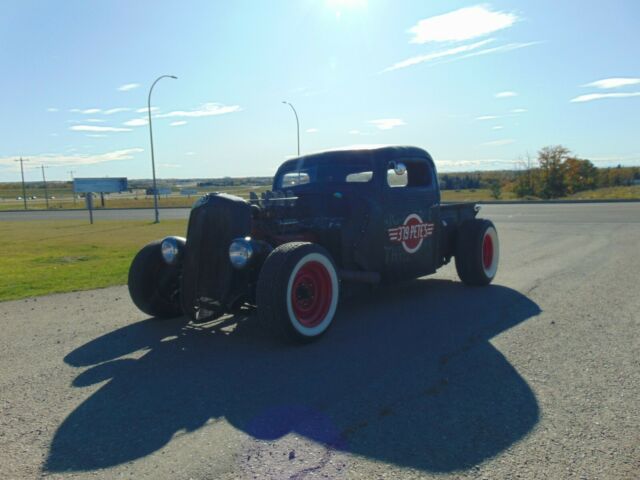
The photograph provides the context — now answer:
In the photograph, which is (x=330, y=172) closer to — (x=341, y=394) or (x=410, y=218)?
(x=410, y=218)

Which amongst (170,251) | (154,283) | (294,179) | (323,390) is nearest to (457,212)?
(294,179)

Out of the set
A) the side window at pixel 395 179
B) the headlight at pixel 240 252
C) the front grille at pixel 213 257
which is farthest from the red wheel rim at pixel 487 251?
the headlight at pixel 240 252

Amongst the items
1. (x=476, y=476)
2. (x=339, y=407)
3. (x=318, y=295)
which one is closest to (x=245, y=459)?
(x=339, y=407)

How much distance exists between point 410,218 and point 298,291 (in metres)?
2.23

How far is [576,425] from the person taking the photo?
3.18 m

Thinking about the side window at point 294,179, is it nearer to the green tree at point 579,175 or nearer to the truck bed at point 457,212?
the truck bed at point 457,212

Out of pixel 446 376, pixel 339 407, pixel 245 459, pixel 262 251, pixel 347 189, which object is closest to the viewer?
pixel 245 459

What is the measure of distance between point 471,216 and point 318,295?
3.99 m

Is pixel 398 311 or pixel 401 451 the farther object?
pixel 398 311

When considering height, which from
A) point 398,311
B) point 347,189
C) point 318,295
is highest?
point 347,189

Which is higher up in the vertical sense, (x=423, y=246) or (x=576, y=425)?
(x=423, y=246)

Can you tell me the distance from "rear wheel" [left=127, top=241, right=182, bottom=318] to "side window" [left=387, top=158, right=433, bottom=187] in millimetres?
2928

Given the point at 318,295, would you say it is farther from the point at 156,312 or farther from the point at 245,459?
the point at 245,459

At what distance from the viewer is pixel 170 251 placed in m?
5.53
